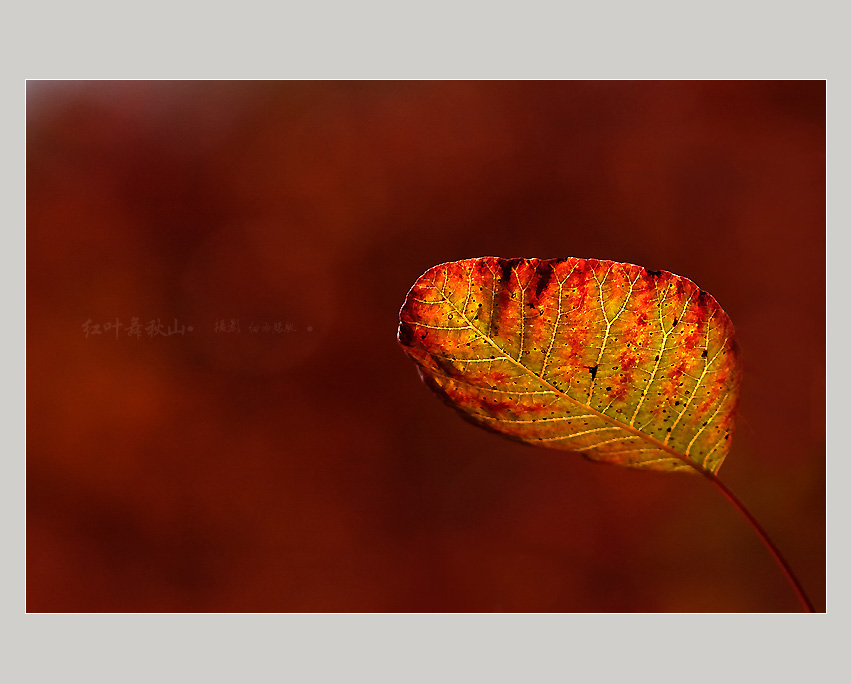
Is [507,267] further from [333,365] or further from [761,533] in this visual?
[333,365]

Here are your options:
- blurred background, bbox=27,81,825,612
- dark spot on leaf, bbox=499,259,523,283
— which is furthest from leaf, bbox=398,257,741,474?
blurred background, bbox=27,81,825,612

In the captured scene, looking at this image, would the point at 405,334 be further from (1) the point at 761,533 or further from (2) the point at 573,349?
(1) the point at 761,533

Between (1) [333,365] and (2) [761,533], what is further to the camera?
(1) [333,365]

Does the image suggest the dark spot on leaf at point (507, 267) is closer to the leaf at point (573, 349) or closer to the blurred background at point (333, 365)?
the leaf at point (573, 349)

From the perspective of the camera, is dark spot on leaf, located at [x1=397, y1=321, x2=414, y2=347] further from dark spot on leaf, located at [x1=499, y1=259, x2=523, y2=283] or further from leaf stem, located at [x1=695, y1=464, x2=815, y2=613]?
leaf stem, located at [x1=695, y1=464, x2=815, y2=613]

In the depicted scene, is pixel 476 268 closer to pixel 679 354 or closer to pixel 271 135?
pixel 679 354

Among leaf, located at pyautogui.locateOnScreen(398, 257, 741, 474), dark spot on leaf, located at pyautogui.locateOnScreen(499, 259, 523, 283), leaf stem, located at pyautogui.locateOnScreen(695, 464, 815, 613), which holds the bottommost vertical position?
leaf stem, located at pyautogui.locateOnScreen(695, 464, 815, 613)

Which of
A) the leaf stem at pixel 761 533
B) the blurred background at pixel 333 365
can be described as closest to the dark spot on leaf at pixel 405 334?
the leaf stem at pixel 761 533

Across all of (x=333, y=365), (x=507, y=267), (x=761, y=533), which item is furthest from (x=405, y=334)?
(x=333, y=365)

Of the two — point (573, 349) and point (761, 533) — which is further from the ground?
point (573, 349)
